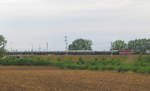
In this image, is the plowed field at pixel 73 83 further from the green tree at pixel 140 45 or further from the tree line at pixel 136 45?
the green tree at pixel 140 45

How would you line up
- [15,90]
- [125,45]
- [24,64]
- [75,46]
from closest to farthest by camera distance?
[15,90], [24,64], [125,45], [75,46]

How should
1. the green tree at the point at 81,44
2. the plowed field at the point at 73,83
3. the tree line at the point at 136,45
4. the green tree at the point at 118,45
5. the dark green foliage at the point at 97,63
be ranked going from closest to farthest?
the plowed field at the point at 73,83, the dark green foliage at the point at 97,63, the tree line at the point at 136,45, the green tree at the point at 118,45, the green tree at the point at 81,44

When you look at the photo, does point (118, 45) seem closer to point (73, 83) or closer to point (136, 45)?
point (136, 45)

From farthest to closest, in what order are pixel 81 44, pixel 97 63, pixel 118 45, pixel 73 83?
pixel 81 44
pixel 118 45
pixel 97 63
pixel 73 83

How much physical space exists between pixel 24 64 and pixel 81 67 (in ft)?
53.8

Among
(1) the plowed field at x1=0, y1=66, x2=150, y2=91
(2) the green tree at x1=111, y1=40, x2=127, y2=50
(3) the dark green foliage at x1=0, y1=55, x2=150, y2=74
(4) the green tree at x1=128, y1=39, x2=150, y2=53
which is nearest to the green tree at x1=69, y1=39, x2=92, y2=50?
(2) the green tree at x1=111, y1=40, x2=127, y2=50

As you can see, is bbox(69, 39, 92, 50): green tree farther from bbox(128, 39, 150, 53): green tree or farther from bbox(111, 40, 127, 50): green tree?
bbox(128, 39, 150, 53): green tree

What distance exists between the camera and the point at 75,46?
403 ft

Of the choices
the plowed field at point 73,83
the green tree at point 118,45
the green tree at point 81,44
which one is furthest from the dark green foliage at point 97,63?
the green tree at point 81,44

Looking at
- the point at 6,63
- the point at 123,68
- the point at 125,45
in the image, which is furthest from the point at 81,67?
the point at 125,45

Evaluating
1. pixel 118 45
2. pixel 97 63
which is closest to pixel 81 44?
pixel 118 45

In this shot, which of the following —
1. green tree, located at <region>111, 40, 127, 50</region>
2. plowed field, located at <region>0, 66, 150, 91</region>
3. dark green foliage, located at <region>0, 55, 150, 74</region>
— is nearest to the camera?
plowed field, located at <region>0, 66, 150, 91</region>

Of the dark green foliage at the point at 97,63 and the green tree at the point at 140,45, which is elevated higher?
the green tree at the point at 140,45

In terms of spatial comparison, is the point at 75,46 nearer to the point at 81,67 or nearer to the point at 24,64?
the point at 24,64
